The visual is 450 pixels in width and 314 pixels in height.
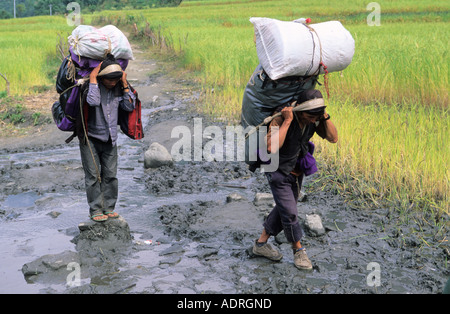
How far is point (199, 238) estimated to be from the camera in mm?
3689

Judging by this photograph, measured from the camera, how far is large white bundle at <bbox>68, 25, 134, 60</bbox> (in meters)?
3.28

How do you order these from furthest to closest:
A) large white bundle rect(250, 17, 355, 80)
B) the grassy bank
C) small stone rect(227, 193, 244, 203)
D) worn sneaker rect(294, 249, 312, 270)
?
small stone rect(227, 193, 244, 203) → the grassy bank → worn sneaker rect(294, 249, 312, 270) → large white bundle rect(250, 17, 355, 80)

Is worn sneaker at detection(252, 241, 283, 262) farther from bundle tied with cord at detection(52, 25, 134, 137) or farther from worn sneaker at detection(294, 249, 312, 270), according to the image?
bundle tied with cord at detection(52, 25, 134, 137)

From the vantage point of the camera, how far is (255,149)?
3004mm

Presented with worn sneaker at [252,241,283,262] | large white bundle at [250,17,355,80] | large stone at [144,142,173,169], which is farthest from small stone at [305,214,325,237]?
large stone at [144,142,173,169]

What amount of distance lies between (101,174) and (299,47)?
182 cm

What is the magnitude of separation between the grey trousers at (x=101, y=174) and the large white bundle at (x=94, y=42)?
0.62 m

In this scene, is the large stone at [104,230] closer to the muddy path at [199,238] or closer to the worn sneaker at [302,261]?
the muddy path at [199,238]

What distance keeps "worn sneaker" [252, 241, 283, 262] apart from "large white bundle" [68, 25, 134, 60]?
168cm

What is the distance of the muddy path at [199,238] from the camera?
9.85ft

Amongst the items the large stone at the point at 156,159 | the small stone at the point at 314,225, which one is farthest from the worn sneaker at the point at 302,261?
the large stone at the point at 156,159

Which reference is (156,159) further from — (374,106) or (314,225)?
(374,106)
